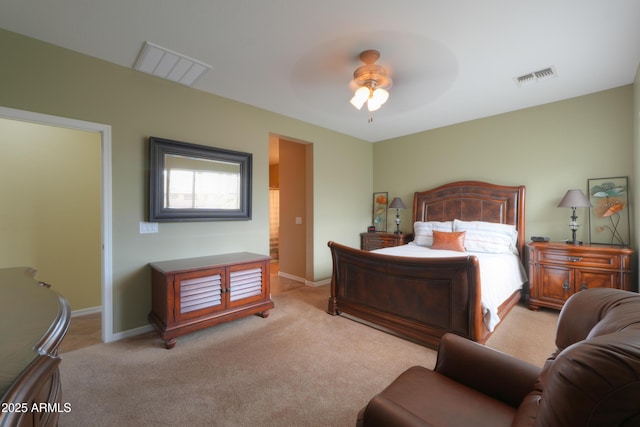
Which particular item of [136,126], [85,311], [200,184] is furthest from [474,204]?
[85,311]

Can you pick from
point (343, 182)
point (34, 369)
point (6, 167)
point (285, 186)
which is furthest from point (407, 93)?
point (6, 167)

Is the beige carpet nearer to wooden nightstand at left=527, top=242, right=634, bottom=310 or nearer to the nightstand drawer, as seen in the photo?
wooden nightstand at left=527, top=242, right=634, bottom=310

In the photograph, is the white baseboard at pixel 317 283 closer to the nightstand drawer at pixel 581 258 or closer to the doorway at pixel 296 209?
the doorway at pixel 296 209

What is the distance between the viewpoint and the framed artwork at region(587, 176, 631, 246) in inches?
125

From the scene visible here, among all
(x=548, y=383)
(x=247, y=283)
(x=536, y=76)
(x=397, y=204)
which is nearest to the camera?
(x=548, y=383)

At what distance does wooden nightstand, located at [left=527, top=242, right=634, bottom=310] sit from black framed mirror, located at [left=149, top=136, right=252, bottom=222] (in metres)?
3.74

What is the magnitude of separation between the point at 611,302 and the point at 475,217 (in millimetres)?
3467

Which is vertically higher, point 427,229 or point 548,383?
point 427,229

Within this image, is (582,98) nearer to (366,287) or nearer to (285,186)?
(366,287)

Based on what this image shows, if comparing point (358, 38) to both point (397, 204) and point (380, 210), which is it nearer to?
point (397, 204)

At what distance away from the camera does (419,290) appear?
8.35 ft

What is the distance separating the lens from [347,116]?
4078 millimetres

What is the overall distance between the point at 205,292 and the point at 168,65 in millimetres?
2293

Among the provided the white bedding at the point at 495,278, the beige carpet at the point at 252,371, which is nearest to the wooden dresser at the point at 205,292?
the beige carpet at the point at 252,371
